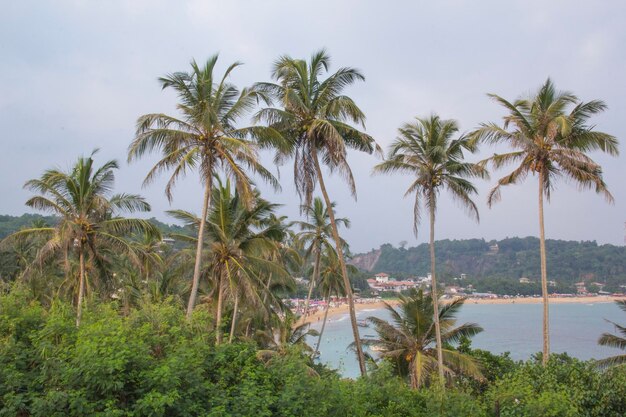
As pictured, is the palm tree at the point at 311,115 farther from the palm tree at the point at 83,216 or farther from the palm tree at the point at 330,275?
the palm tree at the point at 330,275

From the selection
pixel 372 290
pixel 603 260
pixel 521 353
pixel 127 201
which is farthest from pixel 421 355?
pixel 603 260

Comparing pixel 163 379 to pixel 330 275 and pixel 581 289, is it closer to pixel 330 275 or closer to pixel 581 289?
pixel 330 275

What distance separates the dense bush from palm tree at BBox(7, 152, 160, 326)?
677cm

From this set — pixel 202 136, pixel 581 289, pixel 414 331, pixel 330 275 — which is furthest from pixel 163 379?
pixel 581 289

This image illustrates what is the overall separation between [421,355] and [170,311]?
42.9 ft

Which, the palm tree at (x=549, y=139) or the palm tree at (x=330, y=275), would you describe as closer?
the palm tree at (x=549, y=139)

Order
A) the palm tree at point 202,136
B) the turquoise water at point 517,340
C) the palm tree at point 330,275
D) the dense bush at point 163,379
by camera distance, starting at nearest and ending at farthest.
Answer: the dense bush at point 163,379, the palm tree at point 202,136, the palm tree at point 330,275, the turquoise water at point 517,340

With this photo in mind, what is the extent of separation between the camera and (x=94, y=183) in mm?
15180

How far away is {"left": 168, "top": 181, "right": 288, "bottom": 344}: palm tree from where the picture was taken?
1623 centimetres

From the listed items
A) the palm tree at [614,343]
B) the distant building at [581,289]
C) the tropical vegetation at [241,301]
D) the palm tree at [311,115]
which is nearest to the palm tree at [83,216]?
the tropical vegetation at [241,301]

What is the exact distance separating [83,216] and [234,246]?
4.76 meters

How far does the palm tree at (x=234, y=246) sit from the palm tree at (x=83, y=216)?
1.97 meters

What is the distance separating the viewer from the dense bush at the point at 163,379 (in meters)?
5.91

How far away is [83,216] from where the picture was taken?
14891mm
